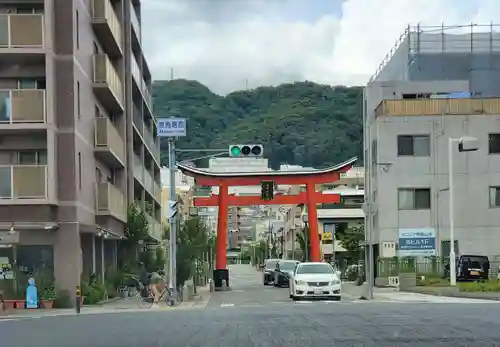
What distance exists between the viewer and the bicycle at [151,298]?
34156mm

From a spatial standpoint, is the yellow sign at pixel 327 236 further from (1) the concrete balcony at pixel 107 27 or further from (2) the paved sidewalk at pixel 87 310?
(2) the paved sidewalk at pixel 87 310

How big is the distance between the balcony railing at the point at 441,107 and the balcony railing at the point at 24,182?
91.3 ft

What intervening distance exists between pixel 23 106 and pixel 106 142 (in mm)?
6534

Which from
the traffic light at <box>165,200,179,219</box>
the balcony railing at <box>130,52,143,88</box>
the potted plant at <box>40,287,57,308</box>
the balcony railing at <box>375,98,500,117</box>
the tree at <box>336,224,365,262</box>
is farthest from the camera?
the tree at <box>336,224,365,262</box>

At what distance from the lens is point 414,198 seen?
5191cm

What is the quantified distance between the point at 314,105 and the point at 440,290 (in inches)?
2575

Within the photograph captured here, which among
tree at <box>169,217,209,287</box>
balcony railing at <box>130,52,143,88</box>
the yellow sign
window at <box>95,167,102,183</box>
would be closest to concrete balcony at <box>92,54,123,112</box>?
window at <box>95,167,102,183</box>

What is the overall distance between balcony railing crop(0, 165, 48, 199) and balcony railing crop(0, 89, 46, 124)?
185 centimetres

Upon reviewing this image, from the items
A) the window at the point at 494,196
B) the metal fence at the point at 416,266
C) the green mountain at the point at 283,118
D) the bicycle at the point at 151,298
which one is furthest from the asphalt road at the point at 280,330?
the green mountain at the point at 283,118

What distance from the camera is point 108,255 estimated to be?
143 ft

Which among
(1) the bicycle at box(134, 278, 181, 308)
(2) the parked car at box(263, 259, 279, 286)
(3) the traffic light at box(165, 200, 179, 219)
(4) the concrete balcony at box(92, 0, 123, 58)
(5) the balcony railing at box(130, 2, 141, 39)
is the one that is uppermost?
(5) the balcony railing at box(130, 2, 141, 39)

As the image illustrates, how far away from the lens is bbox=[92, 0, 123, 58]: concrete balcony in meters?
37.7

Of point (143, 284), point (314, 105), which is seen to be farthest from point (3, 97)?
point (314, 105)

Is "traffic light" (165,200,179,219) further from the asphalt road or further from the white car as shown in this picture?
the asphalt road
